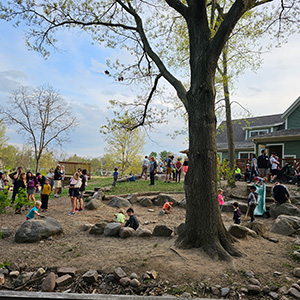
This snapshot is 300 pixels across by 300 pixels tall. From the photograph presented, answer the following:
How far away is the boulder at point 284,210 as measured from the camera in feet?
28.5

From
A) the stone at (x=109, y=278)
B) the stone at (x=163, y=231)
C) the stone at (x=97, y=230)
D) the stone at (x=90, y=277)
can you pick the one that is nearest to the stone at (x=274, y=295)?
the stone at (x=109, y=278)

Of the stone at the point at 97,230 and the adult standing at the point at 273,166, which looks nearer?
the stone at the point at 97,230

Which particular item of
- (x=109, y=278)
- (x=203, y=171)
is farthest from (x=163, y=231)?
(x=109, y=278)

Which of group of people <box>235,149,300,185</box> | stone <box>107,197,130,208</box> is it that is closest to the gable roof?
group of people <box>235,149,300,185</box>

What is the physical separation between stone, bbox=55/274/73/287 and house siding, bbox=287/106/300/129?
2125 centimetres

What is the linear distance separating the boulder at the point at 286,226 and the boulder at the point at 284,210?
1.45 metres

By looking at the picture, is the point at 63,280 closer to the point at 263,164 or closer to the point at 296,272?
the point at 296,272

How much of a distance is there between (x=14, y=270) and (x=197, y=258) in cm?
348

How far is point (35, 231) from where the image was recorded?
6047 millimetres

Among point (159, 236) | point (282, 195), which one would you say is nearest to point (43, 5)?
point (159, 236)

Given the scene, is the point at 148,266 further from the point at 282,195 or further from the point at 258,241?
the point at 282,195

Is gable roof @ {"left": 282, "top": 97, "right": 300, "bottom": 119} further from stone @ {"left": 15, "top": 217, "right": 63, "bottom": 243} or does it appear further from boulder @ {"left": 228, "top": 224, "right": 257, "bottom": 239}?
stone @ {"left": 15, "top": 217, "right": 63, "bottom": 243}

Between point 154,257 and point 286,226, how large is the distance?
4.55 metres

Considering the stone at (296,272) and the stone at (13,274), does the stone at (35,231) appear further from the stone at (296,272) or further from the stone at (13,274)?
the stone at (296,272)
